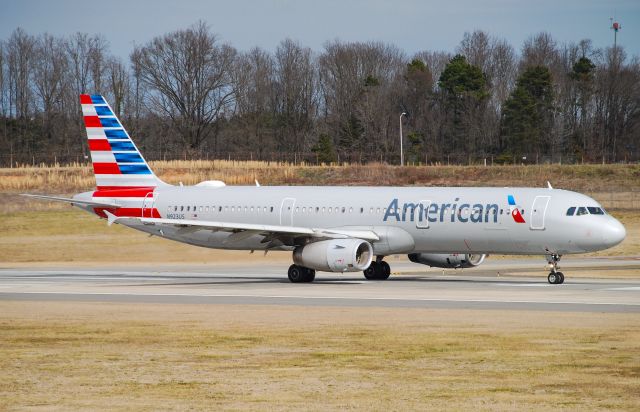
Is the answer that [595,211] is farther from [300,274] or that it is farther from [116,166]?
[116,166]

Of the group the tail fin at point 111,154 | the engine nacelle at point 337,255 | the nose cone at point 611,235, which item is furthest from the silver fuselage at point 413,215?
the engine nacelle at point 337,255

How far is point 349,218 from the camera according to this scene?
44.2m

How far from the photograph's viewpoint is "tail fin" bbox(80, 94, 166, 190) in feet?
162

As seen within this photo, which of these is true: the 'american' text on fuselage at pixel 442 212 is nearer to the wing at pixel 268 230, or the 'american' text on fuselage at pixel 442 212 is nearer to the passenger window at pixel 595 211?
the wing at pixel 268 230

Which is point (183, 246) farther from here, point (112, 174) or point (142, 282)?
point (142, 282)

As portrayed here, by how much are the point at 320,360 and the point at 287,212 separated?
2507cm

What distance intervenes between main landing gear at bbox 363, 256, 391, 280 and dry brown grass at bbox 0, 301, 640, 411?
47.2 feet

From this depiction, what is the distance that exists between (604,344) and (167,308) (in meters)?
13.3

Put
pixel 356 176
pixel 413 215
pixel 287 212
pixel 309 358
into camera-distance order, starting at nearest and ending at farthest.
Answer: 1. pixel 309 358
2. pixel 413 215
3. pixel 287 212
4. pixel 356 176

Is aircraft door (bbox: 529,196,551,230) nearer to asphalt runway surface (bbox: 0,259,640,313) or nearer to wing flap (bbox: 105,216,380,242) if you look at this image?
asphalt runway surface (bbox: 0,259,640,313)

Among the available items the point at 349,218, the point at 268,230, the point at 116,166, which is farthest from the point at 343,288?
the point at 116,166

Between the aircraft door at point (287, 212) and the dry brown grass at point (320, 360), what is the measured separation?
15.3m

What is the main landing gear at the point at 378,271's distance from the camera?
4466 centimetres

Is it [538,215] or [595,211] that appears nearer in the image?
[538,215]
